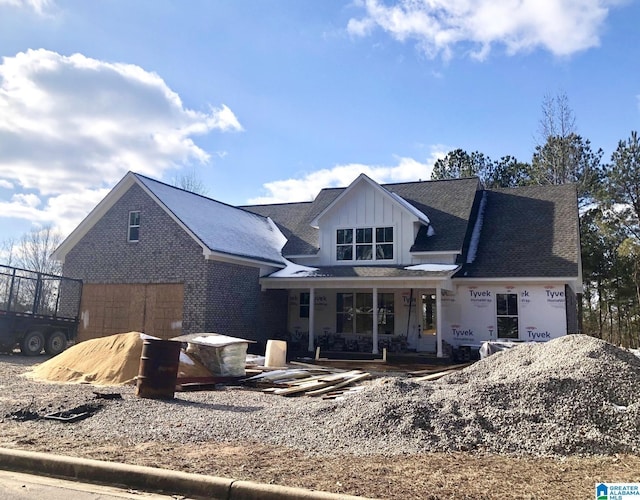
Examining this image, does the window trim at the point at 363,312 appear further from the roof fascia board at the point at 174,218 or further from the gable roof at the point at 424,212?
the roof fascia board at the point at 174,218

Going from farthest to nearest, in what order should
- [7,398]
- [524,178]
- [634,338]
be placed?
1. [524,178]
2. [634,338]
3. [7,398]

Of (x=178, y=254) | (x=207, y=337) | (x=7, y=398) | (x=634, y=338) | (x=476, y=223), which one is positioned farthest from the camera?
(x=634, y=338)

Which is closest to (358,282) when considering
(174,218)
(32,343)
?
(174,218)

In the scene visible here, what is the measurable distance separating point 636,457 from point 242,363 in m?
9.23

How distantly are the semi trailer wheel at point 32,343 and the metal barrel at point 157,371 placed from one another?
35.4 feet

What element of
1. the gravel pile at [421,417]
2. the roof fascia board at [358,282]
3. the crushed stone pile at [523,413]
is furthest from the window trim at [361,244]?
the crushed stone pile at [523,413]

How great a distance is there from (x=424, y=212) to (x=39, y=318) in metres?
15.4

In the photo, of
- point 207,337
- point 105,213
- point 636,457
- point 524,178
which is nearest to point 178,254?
point 105,213

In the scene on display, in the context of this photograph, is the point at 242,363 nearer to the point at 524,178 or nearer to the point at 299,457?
the point at 299,457

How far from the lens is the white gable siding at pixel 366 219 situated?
67.3ft

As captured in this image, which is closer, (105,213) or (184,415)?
(184,415)

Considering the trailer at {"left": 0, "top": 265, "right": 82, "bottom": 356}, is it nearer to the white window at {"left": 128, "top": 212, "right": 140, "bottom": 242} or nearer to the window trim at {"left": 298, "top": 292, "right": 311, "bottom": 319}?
Result: the white window at {"left": 128, "top": 212, "right": 140, "bottom": 242}

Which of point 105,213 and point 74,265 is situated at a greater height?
point 105,213

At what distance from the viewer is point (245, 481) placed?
5020 millimetres
